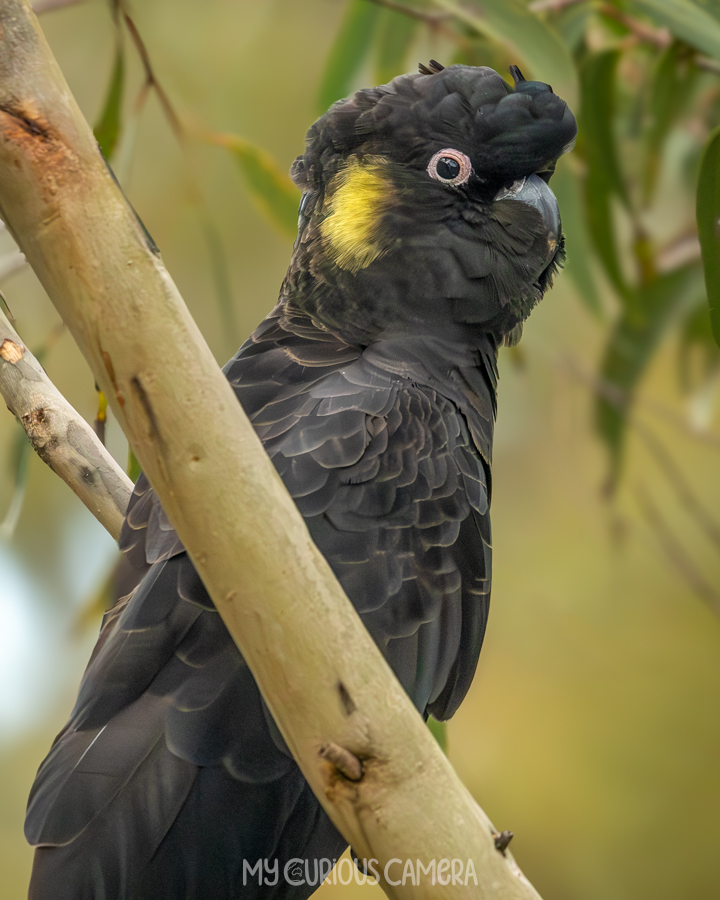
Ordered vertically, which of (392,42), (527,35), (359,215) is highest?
(392,42)

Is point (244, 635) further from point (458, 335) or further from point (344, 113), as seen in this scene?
point (344, 113)

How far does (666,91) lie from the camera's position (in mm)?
1752

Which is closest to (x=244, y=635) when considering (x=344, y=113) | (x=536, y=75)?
(x=344, y=113)

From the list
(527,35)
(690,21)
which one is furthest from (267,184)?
(690,21)

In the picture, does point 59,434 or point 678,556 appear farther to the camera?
point 678,556

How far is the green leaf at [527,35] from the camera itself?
1395 mm

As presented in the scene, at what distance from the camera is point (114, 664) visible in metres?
0.83

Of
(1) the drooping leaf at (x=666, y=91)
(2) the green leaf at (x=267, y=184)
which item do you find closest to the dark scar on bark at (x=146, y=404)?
(2) the green leaf at (x=267, y=184)

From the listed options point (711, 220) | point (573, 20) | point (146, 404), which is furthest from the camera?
point (573, 20)

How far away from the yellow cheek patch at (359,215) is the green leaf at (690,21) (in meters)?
0.63

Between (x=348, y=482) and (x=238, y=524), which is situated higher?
(x=238, y=524)

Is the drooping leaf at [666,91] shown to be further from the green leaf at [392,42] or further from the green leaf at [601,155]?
the green leaf at [392,42]

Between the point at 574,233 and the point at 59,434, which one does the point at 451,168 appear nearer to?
the point at 59,434

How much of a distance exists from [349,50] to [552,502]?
1713 mm
